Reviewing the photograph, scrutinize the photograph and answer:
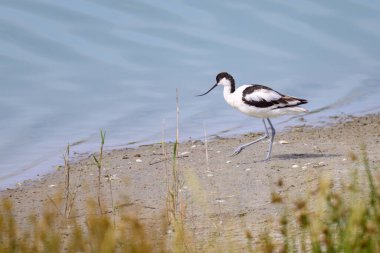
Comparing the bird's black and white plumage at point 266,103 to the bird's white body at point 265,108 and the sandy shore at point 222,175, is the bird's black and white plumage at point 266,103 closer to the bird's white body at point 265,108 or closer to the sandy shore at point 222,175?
the bird's white body at point 265,108

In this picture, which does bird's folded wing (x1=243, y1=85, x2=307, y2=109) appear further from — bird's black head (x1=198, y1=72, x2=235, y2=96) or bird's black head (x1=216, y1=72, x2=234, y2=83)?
bird's black head (x1=216, y1=72, x2=234, y2=83)

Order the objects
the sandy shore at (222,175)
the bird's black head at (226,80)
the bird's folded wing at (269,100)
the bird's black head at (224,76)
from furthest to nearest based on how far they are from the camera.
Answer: the bird's black head at (224,76)
the bird's black head at (226,80)
the bird's folded wing at (269,100)
the sandy shore at (222,175)

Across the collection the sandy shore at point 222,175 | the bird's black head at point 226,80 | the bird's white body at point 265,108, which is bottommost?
the sandy shore at point 222,175

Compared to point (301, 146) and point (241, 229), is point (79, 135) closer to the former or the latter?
point (301, 146)

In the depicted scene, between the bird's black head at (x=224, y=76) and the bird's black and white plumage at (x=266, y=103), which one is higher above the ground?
the bird's black head at (x=224, y=76)

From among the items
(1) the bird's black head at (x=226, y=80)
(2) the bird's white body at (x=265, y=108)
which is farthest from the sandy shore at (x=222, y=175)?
(1) the bird's black head at (x=226, y=80)

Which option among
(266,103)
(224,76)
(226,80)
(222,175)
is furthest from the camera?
(224,76)

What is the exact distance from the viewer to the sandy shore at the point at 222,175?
8203 millimetres

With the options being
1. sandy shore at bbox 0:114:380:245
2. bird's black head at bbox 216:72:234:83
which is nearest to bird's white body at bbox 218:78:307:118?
sandy shore at bbox 0:114:380:245

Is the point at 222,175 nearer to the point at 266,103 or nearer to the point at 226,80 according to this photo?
the point at 266,103

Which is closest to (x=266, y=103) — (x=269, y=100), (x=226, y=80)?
(x=269, y=100)

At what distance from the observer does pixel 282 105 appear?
37.6 feet

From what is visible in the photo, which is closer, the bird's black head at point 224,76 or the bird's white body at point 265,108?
the bird's white body at point 265,108

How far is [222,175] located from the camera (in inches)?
398
